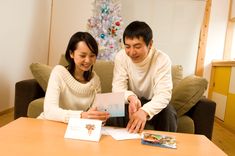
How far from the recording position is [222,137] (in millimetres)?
2637

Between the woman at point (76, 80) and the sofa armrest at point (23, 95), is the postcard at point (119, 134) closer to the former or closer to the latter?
the woman at point (76, 80)

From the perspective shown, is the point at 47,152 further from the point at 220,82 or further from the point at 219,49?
the point at 219,49

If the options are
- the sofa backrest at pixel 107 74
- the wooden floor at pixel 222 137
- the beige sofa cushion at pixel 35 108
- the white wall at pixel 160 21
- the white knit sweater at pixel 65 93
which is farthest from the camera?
the white wall at pixel 160 21

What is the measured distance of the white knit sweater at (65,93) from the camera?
4.00 feet

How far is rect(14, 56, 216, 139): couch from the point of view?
1.66m

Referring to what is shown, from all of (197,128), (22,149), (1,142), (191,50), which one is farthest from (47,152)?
(191,50)

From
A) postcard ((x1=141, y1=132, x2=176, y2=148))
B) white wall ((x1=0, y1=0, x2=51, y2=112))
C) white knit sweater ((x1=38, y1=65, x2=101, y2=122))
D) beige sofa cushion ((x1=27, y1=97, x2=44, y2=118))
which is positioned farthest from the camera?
white wall ((x1=0, y1=0, x2=51, y2=112))

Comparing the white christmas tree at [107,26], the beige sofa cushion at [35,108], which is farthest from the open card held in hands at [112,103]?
the white christmas tree at [107,26]

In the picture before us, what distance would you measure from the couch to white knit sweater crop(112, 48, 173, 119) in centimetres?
31

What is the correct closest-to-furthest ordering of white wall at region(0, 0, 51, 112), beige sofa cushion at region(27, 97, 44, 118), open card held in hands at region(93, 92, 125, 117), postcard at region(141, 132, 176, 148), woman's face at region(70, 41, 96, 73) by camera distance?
postcard at region(141, 132, 176, 148) → open card held in hands at region(93, 92, 125, 117) → woman's face at region(70, 41, 96, 73) → beige sofa cushion at region(27, 97, 44, 118) → white wall at region(0, 0, 51, 112)

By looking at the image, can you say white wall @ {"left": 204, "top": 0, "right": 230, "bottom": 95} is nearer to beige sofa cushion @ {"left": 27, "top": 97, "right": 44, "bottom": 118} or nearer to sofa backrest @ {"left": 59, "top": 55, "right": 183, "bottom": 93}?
sofa backrest @ {"left": 59, "top": 55, "right": 183, "bottom": 93}

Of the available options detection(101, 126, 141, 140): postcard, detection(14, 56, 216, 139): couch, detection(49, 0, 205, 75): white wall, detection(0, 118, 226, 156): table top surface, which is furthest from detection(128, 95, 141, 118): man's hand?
detection(49, 0, 205, 75): white wall

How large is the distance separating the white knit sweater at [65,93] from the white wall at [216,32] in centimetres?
289

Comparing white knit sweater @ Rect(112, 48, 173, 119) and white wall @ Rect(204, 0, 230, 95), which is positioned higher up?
white wall @ Rect(204, 0, 230, 95)
